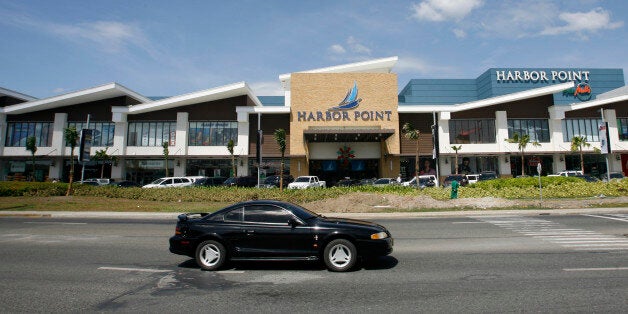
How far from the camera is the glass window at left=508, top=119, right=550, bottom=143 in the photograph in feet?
144

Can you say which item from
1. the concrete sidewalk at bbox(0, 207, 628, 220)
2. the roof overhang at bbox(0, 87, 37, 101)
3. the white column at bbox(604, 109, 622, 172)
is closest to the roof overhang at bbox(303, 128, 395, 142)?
the concrete sidewalk at bbox(0, 207, 628, 220)

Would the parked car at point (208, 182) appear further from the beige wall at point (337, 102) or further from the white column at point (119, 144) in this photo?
the white column at point (119, 144)

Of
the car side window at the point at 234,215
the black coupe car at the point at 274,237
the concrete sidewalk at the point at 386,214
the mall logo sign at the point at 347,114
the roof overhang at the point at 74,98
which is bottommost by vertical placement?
the concrete sidewalk at the point at 386,214

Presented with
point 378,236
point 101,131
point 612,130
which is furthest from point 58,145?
point 612,130

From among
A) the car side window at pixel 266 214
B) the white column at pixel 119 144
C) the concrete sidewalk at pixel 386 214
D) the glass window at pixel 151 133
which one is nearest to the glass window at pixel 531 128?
→ the concrete sidewalk at pixel 386 214

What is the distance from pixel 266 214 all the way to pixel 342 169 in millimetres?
35743

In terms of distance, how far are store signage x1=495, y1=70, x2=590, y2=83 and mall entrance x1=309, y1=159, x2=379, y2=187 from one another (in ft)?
205

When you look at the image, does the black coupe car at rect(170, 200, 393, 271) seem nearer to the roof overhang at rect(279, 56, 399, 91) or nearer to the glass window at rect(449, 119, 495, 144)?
the roof overhang at rect(279, 56, 399, 91)

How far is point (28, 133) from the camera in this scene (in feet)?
142

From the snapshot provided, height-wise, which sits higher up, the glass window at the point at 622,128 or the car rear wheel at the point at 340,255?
the glass window at the point at 622,128

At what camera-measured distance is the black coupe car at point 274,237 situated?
7391 millimetres

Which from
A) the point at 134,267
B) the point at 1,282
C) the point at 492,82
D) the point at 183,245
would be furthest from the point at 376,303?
the point at 492,82

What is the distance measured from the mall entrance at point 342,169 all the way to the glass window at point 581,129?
24.1 m

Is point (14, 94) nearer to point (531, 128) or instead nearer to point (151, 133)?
point (151, 133)
